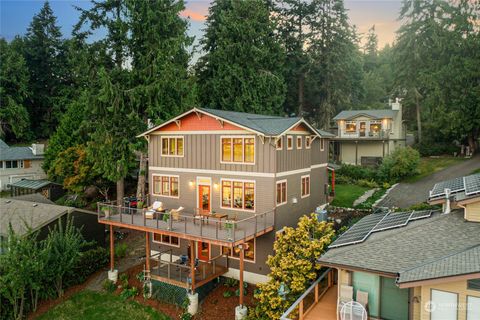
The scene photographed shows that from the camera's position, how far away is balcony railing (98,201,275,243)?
14.8 metres

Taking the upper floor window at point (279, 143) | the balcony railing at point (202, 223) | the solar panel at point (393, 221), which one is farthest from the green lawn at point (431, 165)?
the balcony railing at point (202, 223)

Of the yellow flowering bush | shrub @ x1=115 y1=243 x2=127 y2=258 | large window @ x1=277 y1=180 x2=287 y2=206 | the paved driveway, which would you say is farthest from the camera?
the paved driveway

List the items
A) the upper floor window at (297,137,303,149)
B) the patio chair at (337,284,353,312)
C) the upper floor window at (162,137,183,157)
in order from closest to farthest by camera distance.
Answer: the patio chair at (337,284,353,312)
the upper floor window at (297,137,303,149)
the upper floor window at (162,137,183,157)

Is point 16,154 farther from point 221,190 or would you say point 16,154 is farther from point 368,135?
point 368,135

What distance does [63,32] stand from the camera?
184ft

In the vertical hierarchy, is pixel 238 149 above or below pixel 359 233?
above

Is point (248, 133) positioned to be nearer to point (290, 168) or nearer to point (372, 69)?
point (290, 168)

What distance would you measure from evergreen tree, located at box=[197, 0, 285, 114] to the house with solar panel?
78.0 ft

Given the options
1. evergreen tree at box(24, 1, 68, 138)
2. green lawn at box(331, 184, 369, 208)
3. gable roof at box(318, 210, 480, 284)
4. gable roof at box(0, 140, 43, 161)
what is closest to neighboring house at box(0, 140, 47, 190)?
gable roof at box(0, 140, 43, 161)

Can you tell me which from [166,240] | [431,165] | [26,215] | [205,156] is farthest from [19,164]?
[431,165]

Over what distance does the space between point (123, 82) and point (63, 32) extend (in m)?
39.7

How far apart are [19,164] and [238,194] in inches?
1310

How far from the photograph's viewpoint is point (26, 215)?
20875mm

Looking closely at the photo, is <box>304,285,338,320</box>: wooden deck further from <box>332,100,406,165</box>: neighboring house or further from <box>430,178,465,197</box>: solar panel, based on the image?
<box>332,100,406,165</box>: neighboring house
